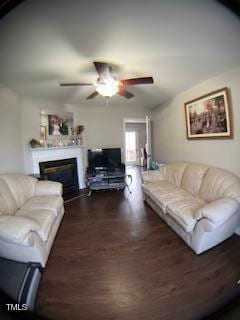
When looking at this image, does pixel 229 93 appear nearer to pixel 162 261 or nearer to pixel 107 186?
pixel 162 261

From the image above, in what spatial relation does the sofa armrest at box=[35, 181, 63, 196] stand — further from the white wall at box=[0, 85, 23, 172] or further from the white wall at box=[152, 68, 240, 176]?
the white wall at box=[152, 68, 240, 176]

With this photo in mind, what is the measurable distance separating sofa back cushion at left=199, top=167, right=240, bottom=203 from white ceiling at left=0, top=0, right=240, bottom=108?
1.12 meters

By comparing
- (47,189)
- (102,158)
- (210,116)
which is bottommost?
(47,189)

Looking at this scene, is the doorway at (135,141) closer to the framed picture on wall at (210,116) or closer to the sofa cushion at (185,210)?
the framed picture on wall at (210,116)

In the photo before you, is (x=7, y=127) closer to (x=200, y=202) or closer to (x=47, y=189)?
(x=47, y=189)

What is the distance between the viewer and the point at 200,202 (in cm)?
203

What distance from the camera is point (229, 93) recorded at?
57.6 inches

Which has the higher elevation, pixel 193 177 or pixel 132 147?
pixel 132 147

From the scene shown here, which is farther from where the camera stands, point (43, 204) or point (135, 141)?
point (135, 141)

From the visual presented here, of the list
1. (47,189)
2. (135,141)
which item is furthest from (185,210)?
(135,141)

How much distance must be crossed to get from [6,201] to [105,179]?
2268 mm

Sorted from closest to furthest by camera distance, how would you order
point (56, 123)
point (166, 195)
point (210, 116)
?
1. point (210, 116)
2. point (166, 195)
3. point (56, 123)

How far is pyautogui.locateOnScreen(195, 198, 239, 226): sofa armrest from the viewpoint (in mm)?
1473

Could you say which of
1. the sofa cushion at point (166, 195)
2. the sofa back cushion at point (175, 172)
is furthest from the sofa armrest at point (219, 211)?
the sofa back cushion at point (175, 172)
